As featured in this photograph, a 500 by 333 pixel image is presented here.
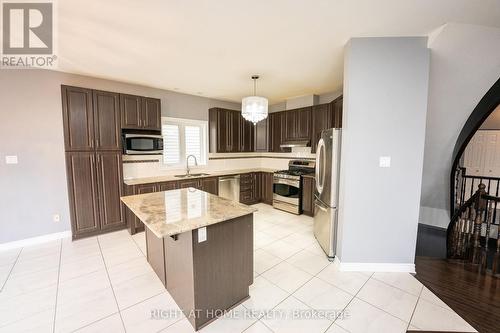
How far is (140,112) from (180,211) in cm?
277

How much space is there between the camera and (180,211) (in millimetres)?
1945

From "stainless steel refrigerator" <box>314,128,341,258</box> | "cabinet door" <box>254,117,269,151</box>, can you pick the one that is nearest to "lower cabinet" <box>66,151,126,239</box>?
"cabinet door" <box>254,117,269,151</box>

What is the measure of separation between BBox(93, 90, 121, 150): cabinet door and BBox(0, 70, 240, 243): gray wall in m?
0.42

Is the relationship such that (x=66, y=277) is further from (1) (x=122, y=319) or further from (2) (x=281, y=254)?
(2) (x=281, y=254)

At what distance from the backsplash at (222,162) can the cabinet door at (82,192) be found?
0.60m

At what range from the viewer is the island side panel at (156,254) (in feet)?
7.43

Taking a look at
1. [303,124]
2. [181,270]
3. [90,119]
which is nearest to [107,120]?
[90,119]

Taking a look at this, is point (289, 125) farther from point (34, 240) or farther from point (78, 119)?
point (34, 240)

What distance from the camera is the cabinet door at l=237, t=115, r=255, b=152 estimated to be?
215 inches

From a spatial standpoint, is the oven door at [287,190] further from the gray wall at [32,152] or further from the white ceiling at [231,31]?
the gray wall at [32,152]

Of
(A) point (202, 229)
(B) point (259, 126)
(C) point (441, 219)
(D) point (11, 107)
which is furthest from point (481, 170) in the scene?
(D) point (11, 107)

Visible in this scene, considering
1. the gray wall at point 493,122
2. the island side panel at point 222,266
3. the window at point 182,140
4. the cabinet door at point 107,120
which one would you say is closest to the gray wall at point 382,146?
the island side panel at point 222,266

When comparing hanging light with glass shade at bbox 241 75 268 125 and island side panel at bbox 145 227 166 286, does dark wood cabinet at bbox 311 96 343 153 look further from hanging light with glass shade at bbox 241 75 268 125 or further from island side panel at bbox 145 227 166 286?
island side panel at bbox 145 227 166 286

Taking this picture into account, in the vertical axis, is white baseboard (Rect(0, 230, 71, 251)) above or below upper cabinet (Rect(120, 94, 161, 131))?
below
